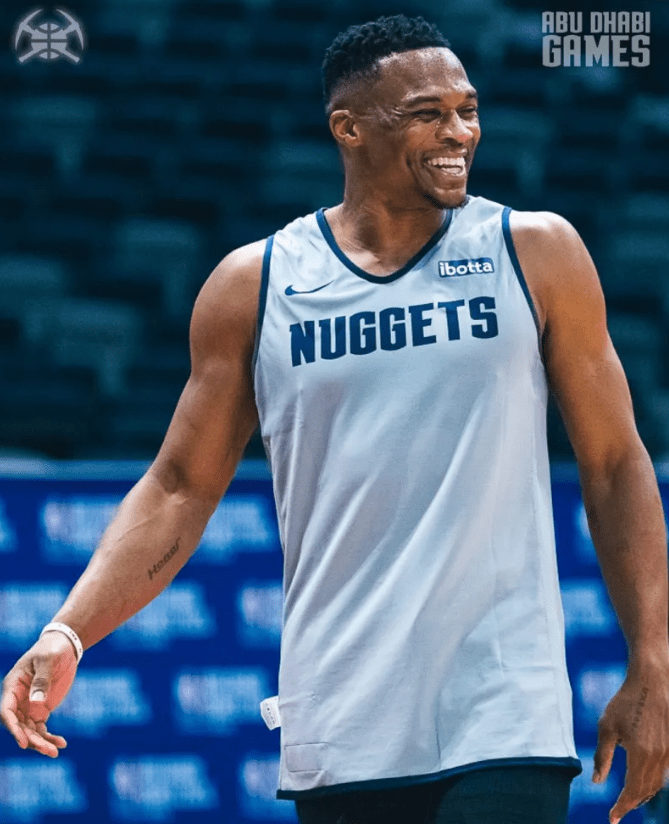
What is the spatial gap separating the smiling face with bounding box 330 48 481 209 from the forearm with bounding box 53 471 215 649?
60 centimetres

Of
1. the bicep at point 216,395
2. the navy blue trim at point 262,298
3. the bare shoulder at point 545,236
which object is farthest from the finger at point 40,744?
the bare shoulder at point 545,236

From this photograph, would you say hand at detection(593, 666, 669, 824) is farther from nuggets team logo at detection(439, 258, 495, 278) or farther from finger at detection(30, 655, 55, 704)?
finger at detection(30, 655, 55, 704)

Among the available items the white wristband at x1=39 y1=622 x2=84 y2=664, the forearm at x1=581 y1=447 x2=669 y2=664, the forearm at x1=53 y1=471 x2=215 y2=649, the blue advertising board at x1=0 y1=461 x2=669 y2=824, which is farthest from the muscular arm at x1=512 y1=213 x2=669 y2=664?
the blue advertising board at x1=0 y1=461 x2=669 y2=824

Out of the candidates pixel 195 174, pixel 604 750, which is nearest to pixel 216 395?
pixel 604 750

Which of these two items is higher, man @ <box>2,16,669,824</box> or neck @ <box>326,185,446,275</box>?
neck @ <box>326,185,446,275</box>

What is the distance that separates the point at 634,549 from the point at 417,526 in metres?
0.31

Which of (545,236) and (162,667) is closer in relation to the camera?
(545,236)

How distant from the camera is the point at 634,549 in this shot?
6.82ft

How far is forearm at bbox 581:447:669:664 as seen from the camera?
2039 millimetres

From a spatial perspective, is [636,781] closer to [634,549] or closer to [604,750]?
[604,750]

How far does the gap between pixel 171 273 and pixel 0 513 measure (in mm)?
1941

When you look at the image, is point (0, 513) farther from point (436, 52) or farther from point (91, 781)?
point (436, 52)

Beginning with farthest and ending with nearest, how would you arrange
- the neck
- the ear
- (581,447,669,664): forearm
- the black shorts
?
the ear, the neck, (581,447,669,664): forearm, the black shorts

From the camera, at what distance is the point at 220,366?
2312mm
